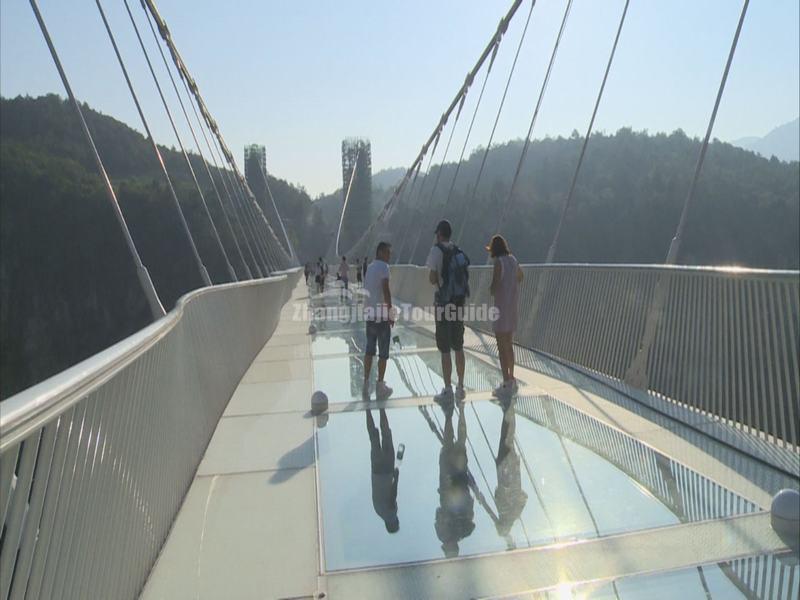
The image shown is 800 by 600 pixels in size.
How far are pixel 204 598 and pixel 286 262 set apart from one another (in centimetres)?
5089

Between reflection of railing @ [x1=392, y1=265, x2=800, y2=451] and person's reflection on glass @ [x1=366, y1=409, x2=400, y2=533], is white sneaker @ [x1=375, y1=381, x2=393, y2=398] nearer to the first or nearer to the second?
person's reflection on glass @ [x1=366, y1=409, x2=400, y2=533]

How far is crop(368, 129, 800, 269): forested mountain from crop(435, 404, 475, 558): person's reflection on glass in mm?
63846

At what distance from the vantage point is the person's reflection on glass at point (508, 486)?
3.70 meters

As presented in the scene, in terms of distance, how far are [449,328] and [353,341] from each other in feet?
16.1

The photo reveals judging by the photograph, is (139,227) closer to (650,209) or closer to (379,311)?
(650,209)

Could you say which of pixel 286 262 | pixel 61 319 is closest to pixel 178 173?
pixel 61 319

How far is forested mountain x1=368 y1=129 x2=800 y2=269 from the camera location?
8025 centimetres

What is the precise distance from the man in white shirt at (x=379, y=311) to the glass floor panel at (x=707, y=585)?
4.18 meters

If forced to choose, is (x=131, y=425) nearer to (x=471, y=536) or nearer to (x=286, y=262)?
(x=471, y=536)

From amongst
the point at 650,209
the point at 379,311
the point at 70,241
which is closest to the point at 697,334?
the point at 379,311

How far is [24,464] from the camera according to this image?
6.48 feet

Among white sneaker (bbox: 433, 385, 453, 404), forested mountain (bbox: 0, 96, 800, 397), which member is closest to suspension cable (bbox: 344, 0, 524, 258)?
white sneaker (bbox: 433, 385, 453, 404)

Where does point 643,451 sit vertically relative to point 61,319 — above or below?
above

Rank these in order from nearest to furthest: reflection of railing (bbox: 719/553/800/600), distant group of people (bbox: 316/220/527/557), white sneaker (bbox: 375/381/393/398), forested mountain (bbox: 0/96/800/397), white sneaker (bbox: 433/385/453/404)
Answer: reflection of railing (bbox: 719/553/800/600), distant group of people (bbox: 316/220/527/557), white sneaker (bbox: 433/385/453/404), white sneaker (bbox: 375/381/393/398), forested mountain (bbox: 0/96/800/397)
